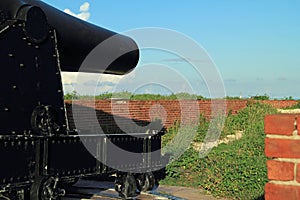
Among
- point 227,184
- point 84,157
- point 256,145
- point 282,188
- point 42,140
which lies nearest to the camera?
point 282,188

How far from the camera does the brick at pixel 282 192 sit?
5.23 feet

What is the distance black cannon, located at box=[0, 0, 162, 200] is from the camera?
12.0 ft

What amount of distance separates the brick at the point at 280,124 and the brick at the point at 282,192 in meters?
0.19

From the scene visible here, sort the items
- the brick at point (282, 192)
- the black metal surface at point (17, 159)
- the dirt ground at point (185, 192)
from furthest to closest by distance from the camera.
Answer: the dirt ground at point (185, 192) → the black metal surface at point (17, 159) → the brick at point (282, 192)

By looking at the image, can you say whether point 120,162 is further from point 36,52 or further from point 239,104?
point 239,104

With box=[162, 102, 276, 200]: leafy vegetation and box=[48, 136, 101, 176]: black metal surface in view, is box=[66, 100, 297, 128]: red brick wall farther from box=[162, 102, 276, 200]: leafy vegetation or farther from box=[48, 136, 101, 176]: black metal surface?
box=[48, 136, 101, 176]: black metal surface

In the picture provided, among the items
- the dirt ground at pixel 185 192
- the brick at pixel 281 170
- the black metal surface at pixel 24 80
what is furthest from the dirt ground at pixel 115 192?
the brick at pixel 281 170

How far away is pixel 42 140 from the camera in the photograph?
3844 millimetres

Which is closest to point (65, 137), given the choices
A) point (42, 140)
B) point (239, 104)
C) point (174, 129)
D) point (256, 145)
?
point (42, 140)

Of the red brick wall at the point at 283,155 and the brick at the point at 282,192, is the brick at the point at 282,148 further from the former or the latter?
the brick at the point at 282,192

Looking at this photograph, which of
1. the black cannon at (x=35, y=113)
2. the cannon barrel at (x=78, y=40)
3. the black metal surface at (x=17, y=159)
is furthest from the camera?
the cannon barrel at (x=78, y=40)

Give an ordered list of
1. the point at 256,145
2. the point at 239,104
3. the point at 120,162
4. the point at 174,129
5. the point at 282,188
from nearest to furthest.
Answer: the point at 282,188, the point at 120,162, the point at 256,145, the point at 174,129, the point at 239,104

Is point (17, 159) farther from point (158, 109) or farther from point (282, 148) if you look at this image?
point (158, 109)

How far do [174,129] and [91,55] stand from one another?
7.66m
